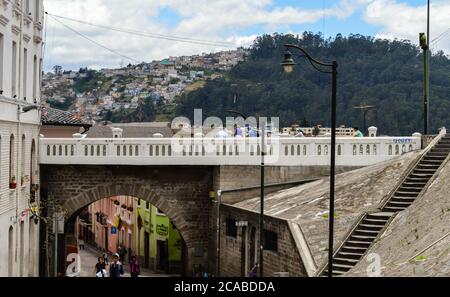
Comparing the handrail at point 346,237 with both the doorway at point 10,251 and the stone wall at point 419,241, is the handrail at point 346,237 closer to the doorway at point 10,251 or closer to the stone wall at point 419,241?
the stone wall at point 419,241

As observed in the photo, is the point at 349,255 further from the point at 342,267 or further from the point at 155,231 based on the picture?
the point at 155,231

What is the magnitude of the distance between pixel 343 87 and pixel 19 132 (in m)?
90.6

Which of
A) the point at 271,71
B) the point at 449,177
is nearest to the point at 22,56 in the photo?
the point at 449,177

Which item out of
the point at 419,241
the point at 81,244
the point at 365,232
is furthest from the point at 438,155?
the point at 81,244

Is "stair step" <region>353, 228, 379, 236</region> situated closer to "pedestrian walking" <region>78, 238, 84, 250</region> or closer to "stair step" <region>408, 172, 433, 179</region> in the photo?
"stair step" <region>408, 172, 433, 179</region>

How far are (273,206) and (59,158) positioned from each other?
8327 mm

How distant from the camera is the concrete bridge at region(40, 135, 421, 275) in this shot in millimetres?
31406

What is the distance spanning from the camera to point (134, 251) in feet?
179

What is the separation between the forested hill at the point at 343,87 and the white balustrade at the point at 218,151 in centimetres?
5805

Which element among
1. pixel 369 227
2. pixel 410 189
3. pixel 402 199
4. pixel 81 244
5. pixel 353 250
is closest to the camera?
pixel 353 250

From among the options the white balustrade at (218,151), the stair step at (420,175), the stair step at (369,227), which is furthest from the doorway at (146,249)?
the stair step at (369,227)

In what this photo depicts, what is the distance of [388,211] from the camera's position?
24094 mm

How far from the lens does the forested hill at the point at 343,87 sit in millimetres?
98438
